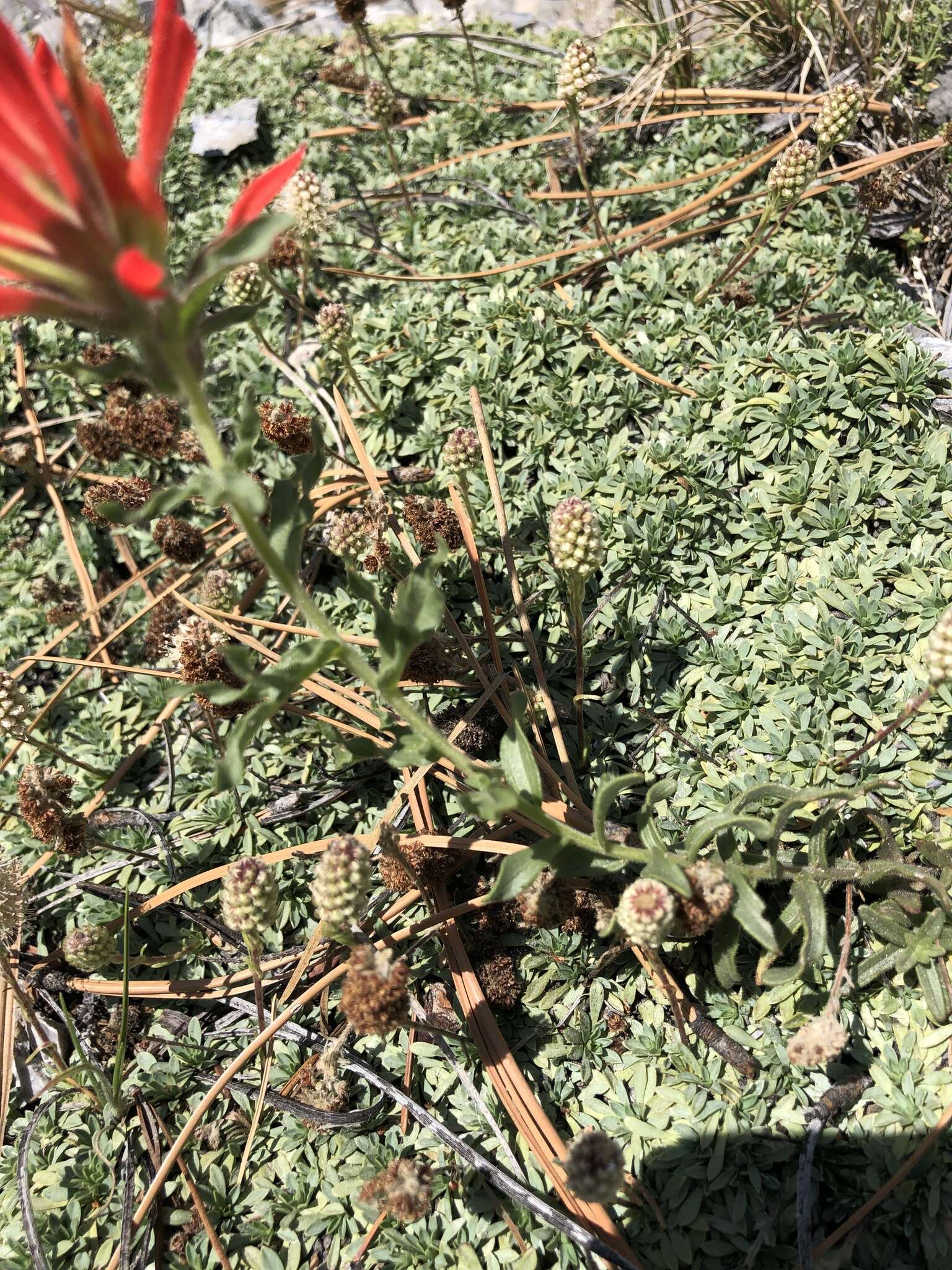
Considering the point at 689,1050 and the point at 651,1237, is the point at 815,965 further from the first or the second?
the point at 651,1237

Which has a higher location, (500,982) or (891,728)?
(891,728)

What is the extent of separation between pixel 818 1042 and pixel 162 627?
246 cm

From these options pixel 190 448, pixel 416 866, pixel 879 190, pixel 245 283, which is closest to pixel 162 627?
pixel 190 448

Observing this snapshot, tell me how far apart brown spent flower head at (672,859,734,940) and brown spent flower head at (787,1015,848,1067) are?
32cm

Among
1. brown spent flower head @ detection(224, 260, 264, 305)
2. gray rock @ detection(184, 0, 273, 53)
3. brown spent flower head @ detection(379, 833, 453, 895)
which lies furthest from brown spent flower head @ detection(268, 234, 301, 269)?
gray rock @ detection(184, 0, 273, 53)

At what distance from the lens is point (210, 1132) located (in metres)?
2.47

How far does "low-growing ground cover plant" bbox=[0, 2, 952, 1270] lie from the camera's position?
6.73 ft

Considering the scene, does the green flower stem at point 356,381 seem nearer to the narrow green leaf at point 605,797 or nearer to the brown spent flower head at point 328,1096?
the narrow green leaf at point 605,797

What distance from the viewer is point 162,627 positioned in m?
3.39

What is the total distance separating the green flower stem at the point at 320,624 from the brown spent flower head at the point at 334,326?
59.4 inches

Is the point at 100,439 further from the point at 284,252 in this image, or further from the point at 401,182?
the point at 401,182

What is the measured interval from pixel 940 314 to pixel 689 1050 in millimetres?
Result: 2856

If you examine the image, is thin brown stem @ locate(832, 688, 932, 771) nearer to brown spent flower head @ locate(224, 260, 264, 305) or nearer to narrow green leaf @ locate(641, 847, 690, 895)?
narrow green leaf @ locate(641, 847, 690, 895)

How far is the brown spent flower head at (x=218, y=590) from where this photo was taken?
10.4ft
